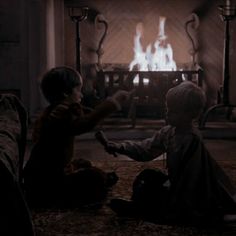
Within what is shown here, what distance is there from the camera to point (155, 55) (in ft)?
16.4

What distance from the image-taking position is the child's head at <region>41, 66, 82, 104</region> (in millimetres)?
2646

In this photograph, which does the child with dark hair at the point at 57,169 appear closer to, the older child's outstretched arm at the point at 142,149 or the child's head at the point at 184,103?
the older child's outstretched arm at the point at 142,149

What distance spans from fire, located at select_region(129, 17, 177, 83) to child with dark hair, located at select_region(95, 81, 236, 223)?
2441mm

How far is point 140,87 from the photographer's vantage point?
467cm

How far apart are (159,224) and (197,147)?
351mm

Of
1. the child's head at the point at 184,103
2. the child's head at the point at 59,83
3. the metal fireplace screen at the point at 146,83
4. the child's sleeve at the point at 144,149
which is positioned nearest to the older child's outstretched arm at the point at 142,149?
the child's sleeve at the point at 144,149

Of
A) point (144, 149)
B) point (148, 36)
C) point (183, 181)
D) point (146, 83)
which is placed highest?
point (148, 36)

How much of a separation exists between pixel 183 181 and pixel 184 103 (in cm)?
32

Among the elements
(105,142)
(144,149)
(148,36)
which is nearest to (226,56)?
(148,36)

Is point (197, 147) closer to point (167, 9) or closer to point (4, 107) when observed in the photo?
point (4, 107)

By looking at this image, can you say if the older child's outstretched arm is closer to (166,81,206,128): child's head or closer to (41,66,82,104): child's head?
(166,81,206,128): child's head

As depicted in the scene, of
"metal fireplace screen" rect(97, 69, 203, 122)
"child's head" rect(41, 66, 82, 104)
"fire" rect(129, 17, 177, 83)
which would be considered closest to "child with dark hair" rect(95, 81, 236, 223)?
"child's head" rect(41, 66, 82, 104)

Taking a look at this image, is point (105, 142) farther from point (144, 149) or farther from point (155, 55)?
point (155, 55)

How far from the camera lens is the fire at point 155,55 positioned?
4.96 metres
